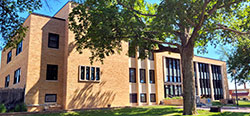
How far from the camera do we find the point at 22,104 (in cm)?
1789

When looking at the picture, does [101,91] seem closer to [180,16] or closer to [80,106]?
[80,106]

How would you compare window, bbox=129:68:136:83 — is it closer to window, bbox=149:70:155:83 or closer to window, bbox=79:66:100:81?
window, bbox=149:70:155:83

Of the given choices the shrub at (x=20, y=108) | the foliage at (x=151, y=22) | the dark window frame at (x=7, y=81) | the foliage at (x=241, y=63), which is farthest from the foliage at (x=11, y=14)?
the foliage at (x=241, y=63)

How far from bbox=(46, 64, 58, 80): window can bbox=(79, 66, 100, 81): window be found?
2.41 meters

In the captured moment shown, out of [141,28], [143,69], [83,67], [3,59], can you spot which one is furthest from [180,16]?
[3,59]

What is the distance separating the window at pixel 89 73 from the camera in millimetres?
21742

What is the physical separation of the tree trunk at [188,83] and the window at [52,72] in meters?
12.2

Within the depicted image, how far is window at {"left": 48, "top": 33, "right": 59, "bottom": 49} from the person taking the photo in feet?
69.6

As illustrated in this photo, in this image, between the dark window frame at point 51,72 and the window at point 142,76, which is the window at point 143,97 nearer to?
the window at point 142,76

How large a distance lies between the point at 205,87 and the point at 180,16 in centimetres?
3051

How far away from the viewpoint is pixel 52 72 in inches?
818

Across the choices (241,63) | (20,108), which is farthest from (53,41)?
(241,63)

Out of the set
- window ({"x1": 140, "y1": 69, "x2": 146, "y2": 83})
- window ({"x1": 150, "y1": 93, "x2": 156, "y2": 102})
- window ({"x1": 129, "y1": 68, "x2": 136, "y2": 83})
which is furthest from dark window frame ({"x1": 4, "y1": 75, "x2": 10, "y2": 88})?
window ({"x1": 150, "y1": 93, "x2": 156, "y2": 102})

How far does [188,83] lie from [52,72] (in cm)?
1278
